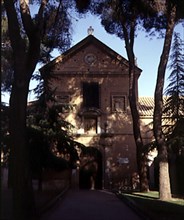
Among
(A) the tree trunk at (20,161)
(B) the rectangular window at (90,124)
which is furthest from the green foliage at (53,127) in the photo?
(A) the tree trunk at (20,161)

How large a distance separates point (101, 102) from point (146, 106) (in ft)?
14.7

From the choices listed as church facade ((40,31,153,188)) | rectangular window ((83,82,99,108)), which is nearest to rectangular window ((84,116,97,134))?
church facade ((40,31,153,188))

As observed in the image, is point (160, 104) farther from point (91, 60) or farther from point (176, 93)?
point (91, 60)

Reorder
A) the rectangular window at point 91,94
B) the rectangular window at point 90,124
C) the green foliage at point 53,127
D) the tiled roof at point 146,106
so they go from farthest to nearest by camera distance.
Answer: the tiled roof at point 146,106, the rectangular window at point 91,94, the rectangular window at point 90,124, the green foliage at point 53,127

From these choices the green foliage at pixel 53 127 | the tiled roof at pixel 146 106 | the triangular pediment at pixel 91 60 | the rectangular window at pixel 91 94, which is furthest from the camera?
the tiled roof at pixel 146 106

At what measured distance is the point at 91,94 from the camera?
32.7m

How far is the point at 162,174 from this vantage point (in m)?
18.0

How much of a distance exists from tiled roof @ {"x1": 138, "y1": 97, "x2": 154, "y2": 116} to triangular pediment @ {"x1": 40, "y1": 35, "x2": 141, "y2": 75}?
10.1ft

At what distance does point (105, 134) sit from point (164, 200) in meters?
14.2

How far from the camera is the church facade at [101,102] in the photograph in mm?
31484

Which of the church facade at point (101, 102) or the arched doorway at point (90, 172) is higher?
the church facade at point (101, 102)

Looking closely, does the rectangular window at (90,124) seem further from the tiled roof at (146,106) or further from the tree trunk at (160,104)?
the tree trunk at (160,104)

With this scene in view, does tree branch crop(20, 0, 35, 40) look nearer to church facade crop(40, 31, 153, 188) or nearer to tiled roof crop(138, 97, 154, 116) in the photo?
church facade crop(40, 31, 153, 188)

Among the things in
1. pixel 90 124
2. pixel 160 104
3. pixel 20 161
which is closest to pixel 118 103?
pixel 90 124
